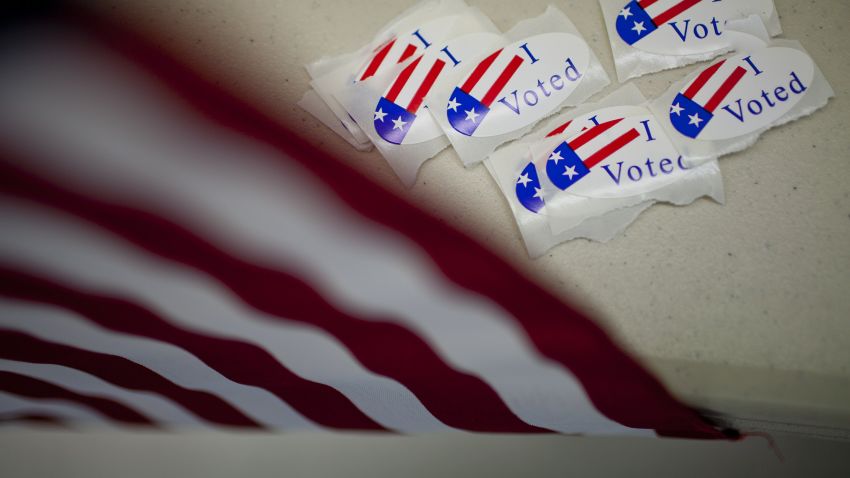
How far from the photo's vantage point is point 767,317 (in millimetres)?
625

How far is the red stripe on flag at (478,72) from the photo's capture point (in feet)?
2.26

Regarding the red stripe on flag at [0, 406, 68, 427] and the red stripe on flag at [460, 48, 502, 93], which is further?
the red stripe on flag at [0, 406, 68, 427]

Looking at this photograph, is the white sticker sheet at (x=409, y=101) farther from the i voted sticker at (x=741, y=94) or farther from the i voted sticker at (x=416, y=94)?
the i voted sticker at (x=741, y=94)

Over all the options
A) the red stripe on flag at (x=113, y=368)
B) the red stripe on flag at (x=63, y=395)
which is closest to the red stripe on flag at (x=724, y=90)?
the red stripe on flag at (x=113, y=368)

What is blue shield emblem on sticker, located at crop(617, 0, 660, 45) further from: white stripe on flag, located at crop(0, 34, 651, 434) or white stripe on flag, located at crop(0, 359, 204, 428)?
white stripe on flag, located at crop(0, 359, 204, 428)

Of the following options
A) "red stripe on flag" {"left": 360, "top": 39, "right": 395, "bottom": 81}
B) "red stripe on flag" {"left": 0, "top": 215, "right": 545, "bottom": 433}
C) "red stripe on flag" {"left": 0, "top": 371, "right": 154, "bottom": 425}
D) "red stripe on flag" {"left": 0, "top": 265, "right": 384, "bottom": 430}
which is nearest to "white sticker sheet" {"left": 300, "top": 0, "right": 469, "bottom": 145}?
"red stripe on flag" {"left": 360, "top": 39, "right": 395, "bottom": 81}

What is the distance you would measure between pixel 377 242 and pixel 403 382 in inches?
7.7

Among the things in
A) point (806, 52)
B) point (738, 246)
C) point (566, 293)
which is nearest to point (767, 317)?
point (738, 246)

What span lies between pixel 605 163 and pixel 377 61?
30cm

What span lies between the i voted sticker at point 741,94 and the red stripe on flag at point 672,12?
0.08 meters

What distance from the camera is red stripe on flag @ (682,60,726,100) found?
0.69 metres

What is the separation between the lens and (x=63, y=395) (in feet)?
2.88

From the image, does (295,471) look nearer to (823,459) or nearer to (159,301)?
(159,301)

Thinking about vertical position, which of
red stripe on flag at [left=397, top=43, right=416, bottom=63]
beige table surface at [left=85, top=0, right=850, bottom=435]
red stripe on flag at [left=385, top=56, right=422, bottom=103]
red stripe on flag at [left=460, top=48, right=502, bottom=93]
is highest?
red stripe on flag at [left=397, top=43, right=416, bottom=63]
